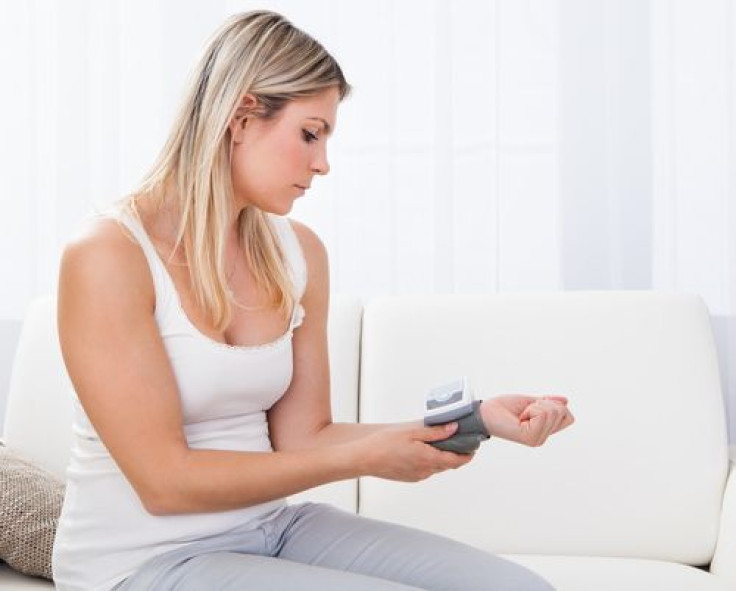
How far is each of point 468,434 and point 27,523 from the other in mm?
786

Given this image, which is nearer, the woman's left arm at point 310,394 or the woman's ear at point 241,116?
the woman's ear at point 241,116

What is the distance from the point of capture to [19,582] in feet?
5.60

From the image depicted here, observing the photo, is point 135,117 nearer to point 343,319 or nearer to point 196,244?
point 343,319

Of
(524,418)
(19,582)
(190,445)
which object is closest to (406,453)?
(524,418)

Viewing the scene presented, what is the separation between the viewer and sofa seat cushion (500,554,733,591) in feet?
5.62

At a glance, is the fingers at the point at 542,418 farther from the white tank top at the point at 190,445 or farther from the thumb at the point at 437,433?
the white tank top at the point at 190,445

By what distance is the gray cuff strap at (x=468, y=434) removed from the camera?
1.28 metres

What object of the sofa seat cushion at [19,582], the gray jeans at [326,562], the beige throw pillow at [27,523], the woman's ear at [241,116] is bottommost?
the sofa seat cushion at [19,582]

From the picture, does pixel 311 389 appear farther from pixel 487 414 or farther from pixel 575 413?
pixel 575 413

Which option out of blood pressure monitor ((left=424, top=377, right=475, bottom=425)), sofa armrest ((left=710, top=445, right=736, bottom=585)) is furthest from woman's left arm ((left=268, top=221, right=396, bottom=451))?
sofa armrest ((left=710, top=445, right=736, bottom=585))

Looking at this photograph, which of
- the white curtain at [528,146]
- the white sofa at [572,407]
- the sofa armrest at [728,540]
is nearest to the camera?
the sofa armrest at [728,540]

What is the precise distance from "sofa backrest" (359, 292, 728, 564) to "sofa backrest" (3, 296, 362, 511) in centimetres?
3

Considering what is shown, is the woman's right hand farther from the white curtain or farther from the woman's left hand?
the white curtain

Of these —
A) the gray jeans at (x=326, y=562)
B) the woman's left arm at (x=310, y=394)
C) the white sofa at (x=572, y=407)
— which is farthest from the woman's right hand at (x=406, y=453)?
the white sofa at (x=572, y=407)
